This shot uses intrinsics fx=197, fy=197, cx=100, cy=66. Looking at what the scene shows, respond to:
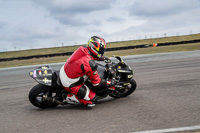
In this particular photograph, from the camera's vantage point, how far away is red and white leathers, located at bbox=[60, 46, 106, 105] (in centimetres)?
439

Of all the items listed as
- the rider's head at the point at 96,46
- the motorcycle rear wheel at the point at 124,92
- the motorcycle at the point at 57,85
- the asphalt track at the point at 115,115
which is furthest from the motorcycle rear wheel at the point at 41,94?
the motorcycle rear wheel at the point at 124,92

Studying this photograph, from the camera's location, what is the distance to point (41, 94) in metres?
4.73

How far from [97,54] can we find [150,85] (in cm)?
289

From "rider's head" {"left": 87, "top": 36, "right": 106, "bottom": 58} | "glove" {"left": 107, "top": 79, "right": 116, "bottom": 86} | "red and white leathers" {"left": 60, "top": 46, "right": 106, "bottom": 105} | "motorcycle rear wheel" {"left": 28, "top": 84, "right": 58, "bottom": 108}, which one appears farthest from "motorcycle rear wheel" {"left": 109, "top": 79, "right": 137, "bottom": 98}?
"motorcycle rear wheel" {"left": 28, "top": 84, "right": 58, "bottom": 108}

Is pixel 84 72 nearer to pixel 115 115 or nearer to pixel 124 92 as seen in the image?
pixel 115 115

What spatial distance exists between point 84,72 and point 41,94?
1224mm

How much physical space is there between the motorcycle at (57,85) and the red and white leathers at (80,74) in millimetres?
182

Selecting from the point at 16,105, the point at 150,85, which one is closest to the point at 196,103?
the point at 150,85

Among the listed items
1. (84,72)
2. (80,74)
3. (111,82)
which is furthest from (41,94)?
(111,82)

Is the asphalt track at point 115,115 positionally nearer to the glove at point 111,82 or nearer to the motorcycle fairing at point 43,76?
the glove at point 111,82

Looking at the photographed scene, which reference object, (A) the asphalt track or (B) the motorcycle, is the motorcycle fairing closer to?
(B) the motorcycle

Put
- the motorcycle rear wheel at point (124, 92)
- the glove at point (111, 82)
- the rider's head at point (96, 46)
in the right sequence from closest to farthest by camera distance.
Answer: the rider's head at point (96, 46) → the glove at point (111, 82) → the motorcycle rear wheel at point (124, 92)

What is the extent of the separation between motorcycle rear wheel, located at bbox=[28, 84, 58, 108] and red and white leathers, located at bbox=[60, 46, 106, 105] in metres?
0.42

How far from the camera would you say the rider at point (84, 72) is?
440cm
